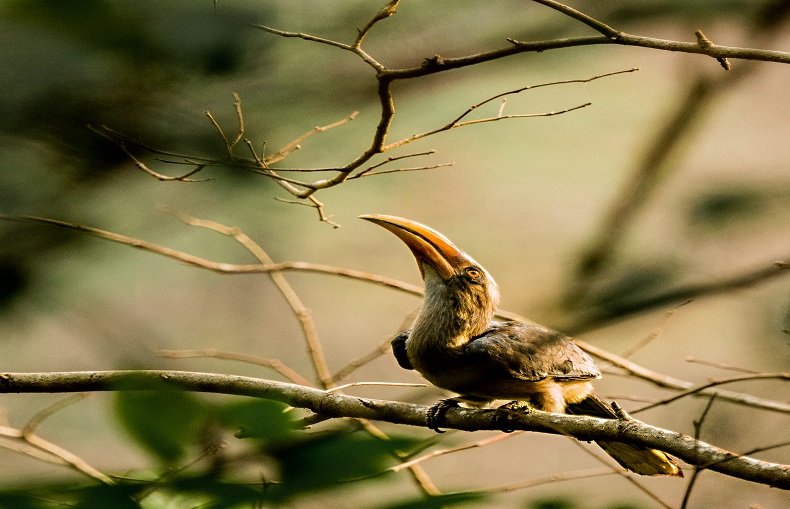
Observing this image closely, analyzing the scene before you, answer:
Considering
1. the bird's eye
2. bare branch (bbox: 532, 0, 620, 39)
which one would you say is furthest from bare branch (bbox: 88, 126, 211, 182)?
the bird's eye

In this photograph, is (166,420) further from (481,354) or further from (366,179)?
(481,354)

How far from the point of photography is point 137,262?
34.0 inches

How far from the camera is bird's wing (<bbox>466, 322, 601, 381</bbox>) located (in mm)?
1964

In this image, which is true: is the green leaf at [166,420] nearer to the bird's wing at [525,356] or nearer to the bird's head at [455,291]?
the bird's wing at [525,356]

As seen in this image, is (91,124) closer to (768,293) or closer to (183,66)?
(183,66)

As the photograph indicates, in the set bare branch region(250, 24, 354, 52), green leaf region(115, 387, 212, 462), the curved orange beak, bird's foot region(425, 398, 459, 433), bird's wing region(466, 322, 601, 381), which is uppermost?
the curved orange beak

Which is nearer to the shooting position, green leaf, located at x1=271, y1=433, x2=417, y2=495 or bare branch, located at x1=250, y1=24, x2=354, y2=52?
green leaf, located at x1=271, y1=433, x2=417, y2=495

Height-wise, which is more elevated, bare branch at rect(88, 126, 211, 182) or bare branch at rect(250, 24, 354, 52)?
bare branch at rect(250, 24, 354, 52)

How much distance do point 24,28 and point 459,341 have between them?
66.5 inches

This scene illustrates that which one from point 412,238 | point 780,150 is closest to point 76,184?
point 780,150

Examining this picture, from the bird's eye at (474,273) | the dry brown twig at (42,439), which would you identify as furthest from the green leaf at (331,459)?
the bird's eye at (474,273)

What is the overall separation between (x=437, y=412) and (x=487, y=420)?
12 centimetres

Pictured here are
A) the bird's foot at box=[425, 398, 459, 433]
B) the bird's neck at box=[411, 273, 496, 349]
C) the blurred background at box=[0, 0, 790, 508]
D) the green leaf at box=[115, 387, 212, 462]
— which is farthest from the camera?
the bird's neck at box=[411, 273, 496, 349]

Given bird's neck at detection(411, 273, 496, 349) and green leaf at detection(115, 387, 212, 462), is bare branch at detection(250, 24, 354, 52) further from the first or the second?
bird's neck at detection(411, 273, 496, 349)
